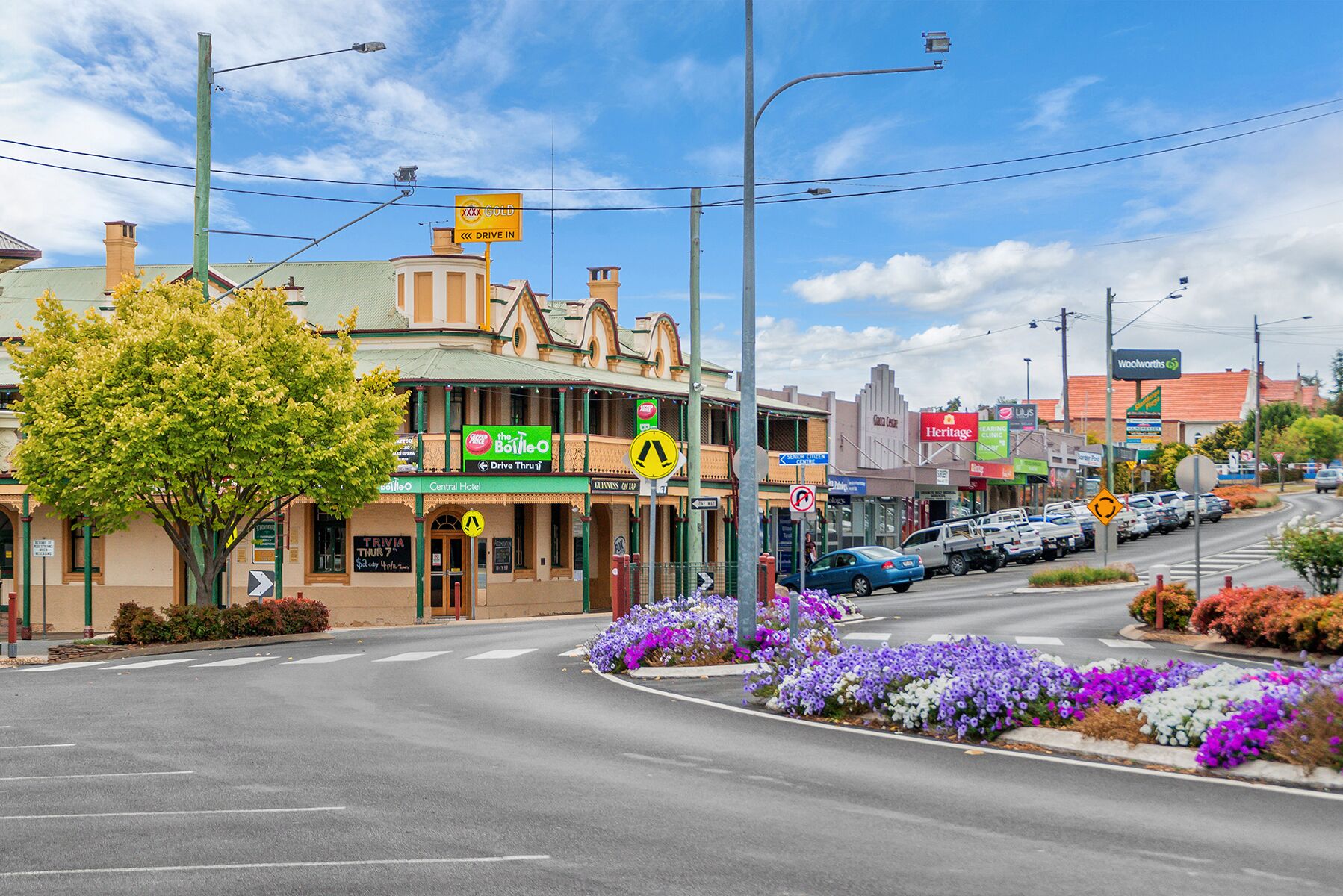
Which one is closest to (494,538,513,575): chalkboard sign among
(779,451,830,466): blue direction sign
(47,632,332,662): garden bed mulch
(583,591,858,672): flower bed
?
(47,632,332,662): garden bed mulch

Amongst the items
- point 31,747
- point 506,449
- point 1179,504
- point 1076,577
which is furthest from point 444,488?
point 1179,504

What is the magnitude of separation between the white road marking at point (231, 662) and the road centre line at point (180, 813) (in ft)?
41.0

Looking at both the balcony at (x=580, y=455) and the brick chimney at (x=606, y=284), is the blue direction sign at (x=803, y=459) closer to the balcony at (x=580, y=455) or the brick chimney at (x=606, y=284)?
the balcony at (x=580, y=455)

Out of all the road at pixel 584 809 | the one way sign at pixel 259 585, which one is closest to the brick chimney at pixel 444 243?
the one way sign at pixel 259 585

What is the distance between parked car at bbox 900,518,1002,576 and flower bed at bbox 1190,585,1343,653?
79.7ft

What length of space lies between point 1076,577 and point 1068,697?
87.3 feet

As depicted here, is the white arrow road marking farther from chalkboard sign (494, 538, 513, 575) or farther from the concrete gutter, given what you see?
chalkboard sign (494, 538, 513, 575)

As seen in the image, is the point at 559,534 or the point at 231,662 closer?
the point at 231,662

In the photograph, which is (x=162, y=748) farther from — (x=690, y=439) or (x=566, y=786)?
(x=690, y=439)

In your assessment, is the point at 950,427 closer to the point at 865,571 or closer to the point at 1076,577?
the point at 865,571

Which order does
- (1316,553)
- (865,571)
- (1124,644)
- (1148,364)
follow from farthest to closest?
(1148,364), (865,571), (1316,553), (1124,644)

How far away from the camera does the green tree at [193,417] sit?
26.5 meters

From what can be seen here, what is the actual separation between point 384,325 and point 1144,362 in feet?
221

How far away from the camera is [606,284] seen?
52.5 meters
